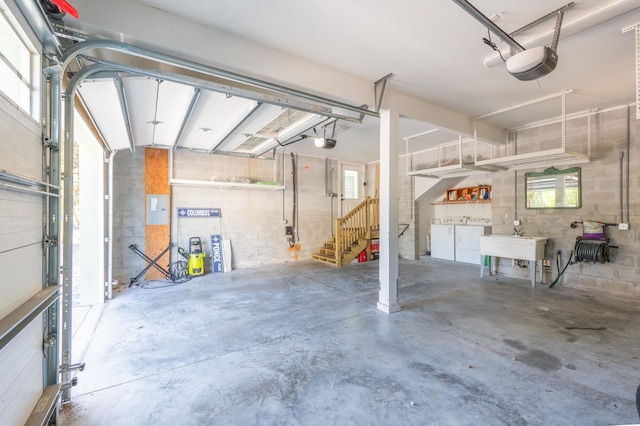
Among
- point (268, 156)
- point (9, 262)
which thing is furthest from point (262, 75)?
point (268, 156)

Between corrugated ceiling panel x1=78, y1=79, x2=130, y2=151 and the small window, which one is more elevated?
corrugated ceiling panel x1=78, y1=79, x2=130, y2=151

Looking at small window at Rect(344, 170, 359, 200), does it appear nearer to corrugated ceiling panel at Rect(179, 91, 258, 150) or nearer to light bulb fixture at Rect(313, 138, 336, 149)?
light bulb fixture at Rect(313, 138, 336, 149)

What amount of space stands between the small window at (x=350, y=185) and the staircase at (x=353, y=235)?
0.94m

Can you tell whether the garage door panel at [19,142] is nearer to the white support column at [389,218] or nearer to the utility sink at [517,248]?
the white support column at [389,218]

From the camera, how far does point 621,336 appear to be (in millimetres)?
3016

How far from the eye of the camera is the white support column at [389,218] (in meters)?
3.74

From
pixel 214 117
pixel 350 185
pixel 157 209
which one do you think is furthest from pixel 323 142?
pixel 350 185

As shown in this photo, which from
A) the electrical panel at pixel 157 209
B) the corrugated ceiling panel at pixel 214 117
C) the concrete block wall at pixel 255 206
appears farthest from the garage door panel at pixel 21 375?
the concrete block wall at pixel 255 206

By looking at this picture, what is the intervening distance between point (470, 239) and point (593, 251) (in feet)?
8.71

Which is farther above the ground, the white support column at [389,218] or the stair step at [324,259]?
the white support column at [389,218]

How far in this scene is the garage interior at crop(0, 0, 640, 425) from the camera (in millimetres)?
1833

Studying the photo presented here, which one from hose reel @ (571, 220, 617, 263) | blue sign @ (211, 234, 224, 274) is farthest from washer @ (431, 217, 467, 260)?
blue sign @ (211, 234, 224, 274)

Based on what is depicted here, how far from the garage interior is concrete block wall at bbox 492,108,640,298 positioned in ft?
0.11

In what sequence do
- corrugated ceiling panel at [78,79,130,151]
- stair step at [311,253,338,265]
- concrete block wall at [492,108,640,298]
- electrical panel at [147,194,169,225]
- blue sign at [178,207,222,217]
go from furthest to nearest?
stair step at [311,253,338,265]
blue sign at [178,207,222,217]
electrical panel at [147,194,169,225]
concrete block wall at [492,108,640,298]
corrugated ceiling panel at [78,79,130,151]
